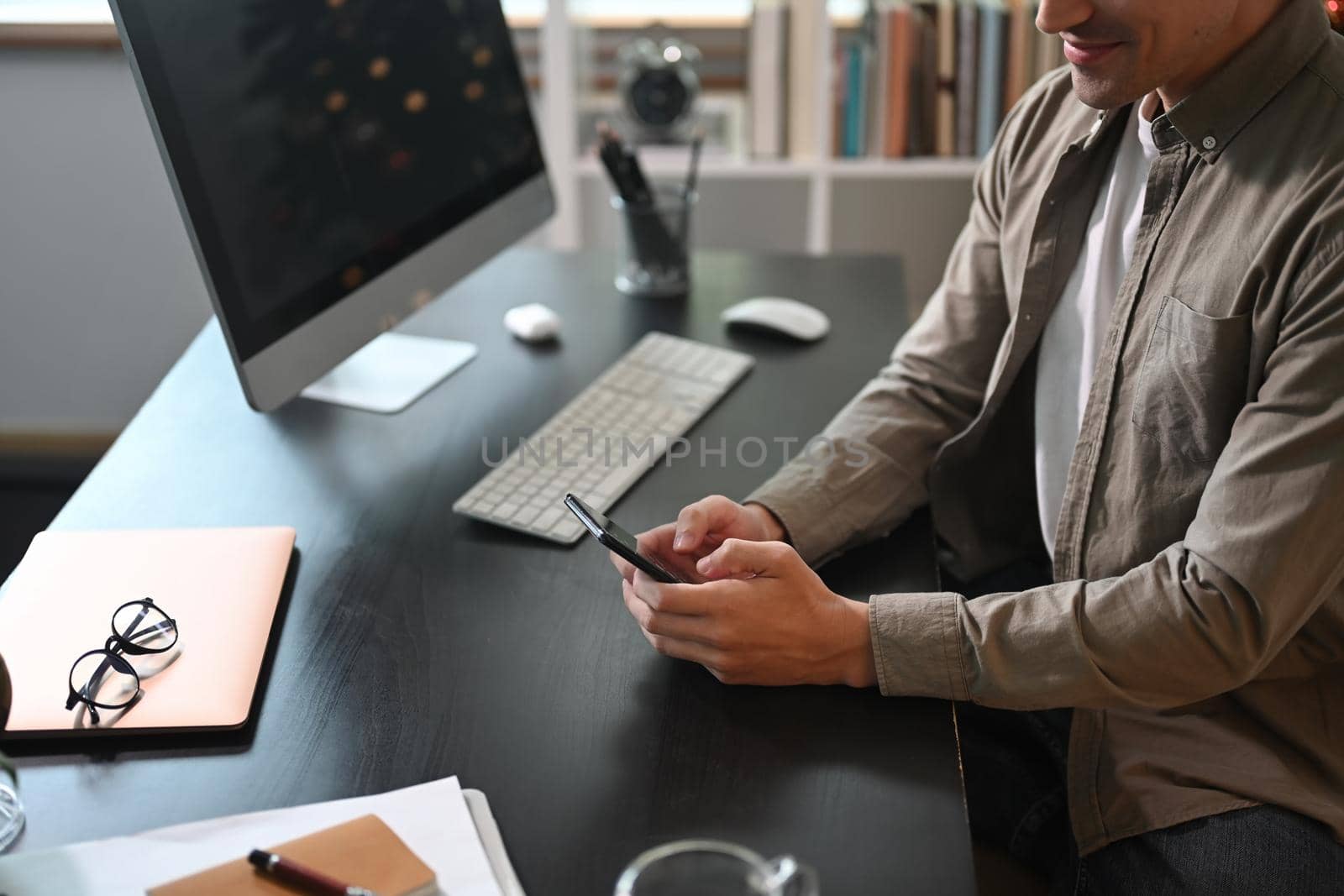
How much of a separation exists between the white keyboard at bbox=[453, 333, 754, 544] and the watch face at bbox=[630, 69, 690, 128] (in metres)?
1.13

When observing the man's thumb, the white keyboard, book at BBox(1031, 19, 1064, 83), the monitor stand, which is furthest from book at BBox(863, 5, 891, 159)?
the man's thumb

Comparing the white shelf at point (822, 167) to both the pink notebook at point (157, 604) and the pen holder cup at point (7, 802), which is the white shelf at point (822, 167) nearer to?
the pink notebook at point (157, 604)

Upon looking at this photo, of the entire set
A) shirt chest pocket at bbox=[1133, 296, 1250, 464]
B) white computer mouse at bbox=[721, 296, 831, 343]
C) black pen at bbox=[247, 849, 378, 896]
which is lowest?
white computer mouse at bbox=[721, 296, 831, 343]

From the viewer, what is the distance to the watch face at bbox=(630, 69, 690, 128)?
2.45 m

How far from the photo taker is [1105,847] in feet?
3.14

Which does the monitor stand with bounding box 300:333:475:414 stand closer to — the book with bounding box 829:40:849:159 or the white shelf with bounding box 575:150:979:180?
the white shelf with bounding box 575:150:979:180

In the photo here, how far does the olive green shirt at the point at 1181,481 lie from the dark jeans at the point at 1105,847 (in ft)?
0.06

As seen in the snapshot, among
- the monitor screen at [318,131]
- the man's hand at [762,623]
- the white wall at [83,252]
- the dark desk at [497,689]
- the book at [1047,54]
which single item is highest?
the monitor screen at [318,131]

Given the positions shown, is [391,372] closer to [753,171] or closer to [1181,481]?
[1181,481]

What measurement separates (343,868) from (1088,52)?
80 cm

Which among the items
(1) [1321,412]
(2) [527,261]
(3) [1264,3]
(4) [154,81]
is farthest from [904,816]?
(2) [527,261]

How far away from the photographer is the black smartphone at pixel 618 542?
868mm

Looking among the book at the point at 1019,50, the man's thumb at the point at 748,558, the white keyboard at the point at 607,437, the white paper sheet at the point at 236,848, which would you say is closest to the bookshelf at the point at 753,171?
the book at the point at 1019,50

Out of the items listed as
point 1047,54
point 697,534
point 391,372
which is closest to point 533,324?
point 391,372
